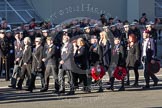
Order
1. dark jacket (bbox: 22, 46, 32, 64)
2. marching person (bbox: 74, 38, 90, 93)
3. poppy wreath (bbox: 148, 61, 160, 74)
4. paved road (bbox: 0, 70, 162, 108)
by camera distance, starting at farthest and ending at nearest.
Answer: poppy wreath (bbox: 148, 61, 160, 74), dark jacket (bbox: 22, 46, 32, 64), marching person (bbox: 74, 38, 90, 93), paved road (bbox: 0, 70, 162, 108)

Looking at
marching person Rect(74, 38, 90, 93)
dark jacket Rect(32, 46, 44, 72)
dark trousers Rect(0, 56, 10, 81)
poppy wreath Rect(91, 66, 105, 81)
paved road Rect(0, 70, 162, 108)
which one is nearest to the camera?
paved road Rect(0, 70, 162, 108)

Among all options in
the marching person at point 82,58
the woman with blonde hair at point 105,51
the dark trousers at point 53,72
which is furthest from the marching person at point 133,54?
the dark trousers at point 53,72

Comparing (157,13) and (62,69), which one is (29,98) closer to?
(62,69)

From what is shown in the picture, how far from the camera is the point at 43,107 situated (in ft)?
46.2

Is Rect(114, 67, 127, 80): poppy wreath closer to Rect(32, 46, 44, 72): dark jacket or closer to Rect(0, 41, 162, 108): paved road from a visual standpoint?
Rect(0, 41, 162, 108): paved road

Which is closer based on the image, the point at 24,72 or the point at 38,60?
the point at 38,60

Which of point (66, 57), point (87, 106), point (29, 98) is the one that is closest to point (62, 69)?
point (66, 57)

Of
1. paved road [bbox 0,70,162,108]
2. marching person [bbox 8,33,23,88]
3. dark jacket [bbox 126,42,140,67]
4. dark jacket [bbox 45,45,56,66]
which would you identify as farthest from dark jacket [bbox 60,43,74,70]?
A: dark jacket [bbox 126,42,140,67]

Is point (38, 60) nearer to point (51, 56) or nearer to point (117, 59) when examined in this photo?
point (51, 56)

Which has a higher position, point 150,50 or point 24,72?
point 150,50

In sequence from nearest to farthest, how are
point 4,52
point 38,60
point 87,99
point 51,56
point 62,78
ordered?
point 87,99 → point 62,78 → point 51,56 → point 38,60 → point 4,52

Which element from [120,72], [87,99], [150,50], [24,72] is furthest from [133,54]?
[24,72]

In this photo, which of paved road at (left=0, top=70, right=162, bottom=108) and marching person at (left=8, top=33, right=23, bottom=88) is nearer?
paved road at (left=0, top=70, right=162, bottom=108)

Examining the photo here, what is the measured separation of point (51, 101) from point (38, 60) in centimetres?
237
